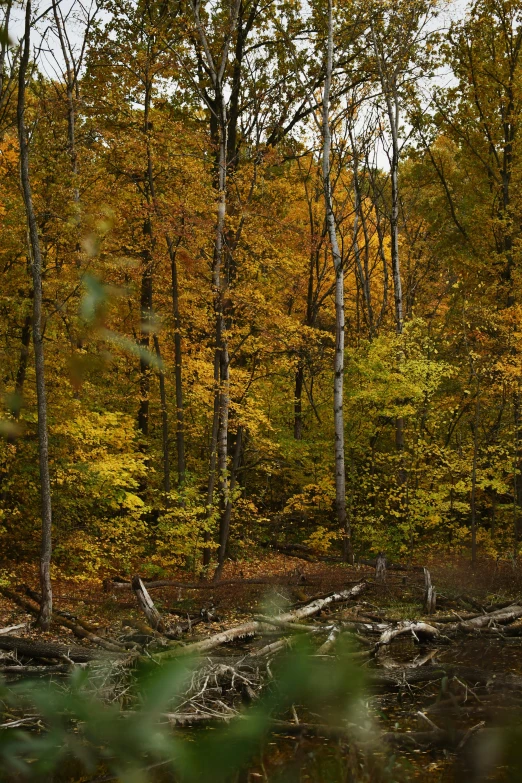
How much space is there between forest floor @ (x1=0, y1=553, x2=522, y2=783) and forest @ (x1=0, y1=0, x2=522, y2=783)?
0.30 ft

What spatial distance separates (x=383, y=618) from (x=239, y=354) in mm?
8541

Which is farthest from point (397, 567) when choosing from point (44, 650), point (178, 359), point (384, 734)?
→ point (384, 734)

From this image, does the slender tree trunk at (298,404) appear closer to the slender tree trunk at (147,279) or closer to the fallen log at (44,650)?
the slender tree trunk at (147,279)

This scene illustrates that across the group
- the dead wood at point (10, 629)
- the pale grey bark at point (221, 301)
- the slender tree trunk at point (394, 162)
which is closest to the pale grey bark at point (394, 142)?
the slender tree trunk at point (394, 162)

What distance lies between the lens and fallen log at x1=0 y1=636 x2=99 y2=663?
8086mm

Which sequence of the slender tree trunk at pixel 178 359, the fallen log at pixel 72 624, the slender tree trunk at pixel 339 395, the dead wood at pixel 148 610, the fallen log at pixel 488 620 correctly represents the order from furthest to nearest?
1. the slender tree trunk at pixel 339 395
2. the slender tree trunk at pixel 178 359
3. the fallen log at pixel 488 620
4. the dead wood at pixel 148 610
5. the fallen log at pixel 72 624

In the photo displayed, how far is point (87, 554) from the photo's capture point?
12.5 meters

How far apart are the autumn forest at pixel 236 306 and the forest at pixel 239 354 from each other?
0.28ft

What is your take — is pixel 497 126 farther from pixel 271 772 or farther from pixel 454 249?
pixel 271 772

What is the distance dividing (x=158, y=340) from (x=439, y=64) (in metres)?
10.2

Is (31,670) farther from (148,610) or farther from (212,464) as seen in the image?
(212,464)

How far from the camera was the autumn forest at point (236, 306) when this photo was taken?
1264cm

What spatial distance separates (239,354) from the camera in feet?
56.8

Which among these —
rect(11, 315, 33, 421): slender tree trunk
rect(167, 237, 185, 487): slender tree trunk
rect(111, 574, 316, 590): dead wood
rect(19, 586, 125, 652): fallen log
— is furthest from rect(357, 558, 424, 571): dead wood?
rect(11, 315, 33, 421): slender tree trunk
